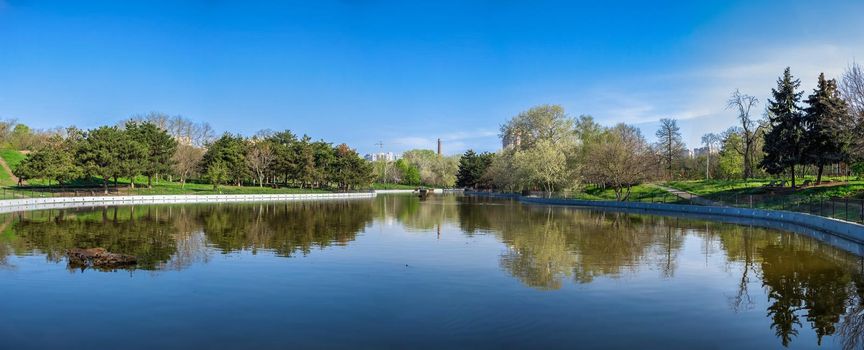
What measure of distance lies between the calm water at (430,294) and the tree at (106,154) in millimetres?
45270

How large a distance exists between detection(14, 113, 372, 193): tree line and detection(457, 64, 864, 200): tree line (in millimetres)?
31854

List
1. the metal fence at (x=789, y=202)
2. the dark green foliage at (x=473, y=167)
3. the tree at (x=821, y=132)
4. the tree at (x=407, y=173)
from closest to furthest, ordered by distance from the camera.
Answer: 1. the metal fence at (x=789, y=202)
2. the tree at (x=821, y=132)
3. the dark green foliage at (x=473, y=167)
4. the tree at (x=407, y=173)

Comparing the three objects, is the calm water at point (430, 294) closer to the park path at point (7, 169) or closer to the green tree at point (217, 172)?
the green tree at point (217, 172)

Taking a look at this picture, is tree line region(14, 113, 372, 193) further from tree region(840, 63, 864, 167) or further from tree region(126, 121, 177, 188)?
tree region(840, 63, 864, 167)

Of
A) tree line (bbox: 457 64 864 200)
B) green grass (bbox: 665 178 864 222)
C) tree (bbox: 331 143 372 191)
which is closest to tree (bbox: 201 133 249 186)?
tree (bbox: 331 143 372 191)

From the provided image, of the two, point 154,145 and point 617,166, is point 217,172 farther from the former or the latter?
point 617,166

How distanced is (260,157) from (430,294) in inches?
3261

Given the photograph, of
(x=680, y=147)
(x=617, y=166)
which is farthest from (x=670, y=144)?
(x=617, y=166)

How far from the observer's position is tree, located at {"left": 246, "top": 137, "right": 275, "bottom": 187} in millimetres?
88875

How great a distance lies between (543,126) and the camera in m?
79.6

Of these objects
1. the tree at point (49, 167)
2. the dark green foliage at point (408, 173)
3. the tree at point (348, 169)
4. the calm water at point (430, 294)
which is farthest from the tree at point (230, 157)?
the dark green foliage at point (408, 173)

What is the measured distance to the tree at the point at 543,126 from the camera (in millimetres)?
79125

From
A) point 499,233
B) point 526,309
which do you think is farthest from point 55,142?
point 526,309

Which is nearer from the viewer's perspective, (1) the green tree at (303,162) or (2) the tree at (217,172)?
(2) the tree at (217,172)
